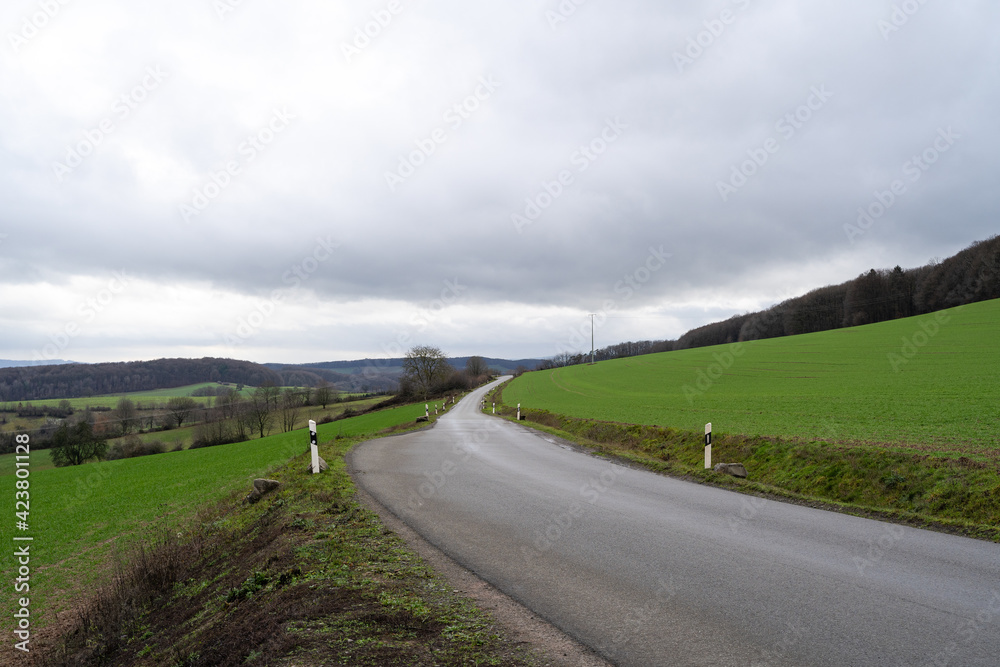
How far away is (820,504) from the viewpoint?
8570 mm

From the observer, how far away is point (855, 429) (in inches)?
598

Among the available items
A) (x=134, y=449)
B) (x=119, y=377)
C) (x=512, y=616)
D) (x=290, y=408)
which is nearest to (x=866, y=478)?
(x=512, y=616)

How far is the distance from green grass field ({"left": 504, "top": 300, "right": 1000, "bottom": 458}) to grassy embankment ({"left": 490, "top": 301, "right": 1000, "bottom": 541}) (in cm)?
8

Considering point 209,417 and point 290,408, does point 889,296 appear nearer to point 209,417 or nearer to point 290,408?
point 290,408

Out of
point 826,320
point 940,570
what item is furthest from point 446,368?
point 940,570

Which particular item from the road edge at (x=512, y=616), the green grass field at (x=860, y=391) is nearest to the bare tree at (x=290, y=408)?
the green grass field at (x=860, y=391)

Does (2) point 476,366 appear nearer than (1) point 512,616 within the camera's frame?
No

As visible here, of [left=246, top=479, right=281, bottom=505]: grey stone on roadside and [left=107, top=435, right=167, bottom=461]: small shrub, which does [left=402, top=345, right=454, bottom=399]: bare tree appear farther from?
[left=246, top=479, right=281, bottom=505]: grey stone on roadside

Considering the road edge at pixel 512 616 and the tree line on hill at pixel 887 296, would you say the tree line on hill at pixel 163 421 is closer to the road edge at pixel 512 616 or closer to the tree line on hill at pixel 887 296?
the road edge at pixel 512 616

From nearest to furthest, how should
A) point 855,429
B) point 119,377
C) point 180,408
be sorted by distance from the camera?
1. point 855,429
2. point 180,408
3. point 119,377

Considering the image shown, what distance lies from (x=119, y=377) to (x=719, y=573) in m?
99.4

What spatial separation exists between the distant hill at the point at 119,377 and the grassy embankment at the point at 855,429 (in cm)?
6178

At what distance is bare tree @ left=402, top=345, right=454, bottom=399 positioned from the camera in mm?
83812

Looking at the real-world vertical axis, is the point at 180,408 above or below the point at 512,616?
below
